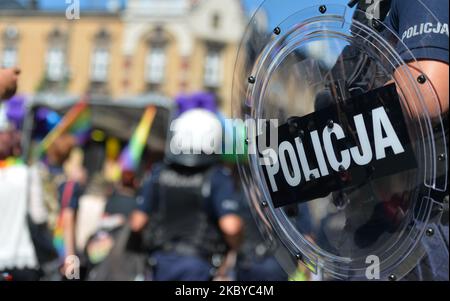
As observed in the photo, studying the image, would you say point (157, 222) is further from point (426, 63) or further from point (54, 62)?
point (54, 62)

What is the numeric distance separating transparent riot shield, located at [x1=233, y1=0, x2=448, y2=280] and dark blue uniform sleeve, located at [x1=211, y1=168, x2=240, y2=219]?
2239 millimetres

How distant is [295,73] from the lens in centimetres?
197

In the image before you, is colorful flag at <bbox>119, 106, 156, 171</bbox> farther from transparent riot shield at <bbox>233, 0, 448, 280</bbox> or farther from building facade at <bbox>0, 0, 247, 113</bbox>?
building facade at <bbox>0, 0, 247, 113</bbox>

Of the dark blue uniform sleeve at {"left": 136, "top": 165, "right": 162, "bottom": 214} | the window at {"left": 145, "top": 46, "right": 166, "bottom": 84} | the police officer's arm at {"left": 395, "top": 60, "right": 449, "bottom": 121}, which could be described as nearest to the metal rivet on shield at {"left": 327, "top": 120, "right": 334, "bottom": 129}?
the police officer's arm at {"left": 395, "top": 60, "right": 449, "bottom": 121}

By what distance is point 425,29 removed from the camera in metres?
1.75

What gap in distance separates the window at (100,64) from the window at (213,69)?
4.48 m

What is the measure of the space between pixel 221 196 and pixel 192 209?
20 centimetres

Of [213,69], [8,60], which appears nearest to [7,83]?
[8,60]

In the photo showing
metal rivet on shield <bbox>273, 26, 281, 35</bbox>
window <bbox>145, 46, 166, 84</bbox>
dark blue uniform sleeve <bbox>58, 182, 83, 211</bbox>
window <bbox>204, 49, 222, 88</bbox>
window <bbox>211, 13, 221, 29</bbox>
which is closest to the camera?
metal rivet on shield <bbox>273, 26, 281, 35</bbox>

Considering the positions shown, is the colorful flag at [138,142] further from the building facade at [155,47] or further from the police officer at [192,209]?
the building facade at [155,47]

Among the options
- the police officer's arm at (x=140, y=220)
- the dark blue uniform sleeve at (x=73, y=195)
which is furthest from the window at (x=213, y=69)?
the police officer's arm at (x=140, y=220)

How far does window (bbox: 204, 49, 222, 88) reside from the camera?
97.7ft

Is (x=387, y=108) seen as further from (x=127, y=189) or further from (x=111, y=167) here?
(x=111, y=167)
